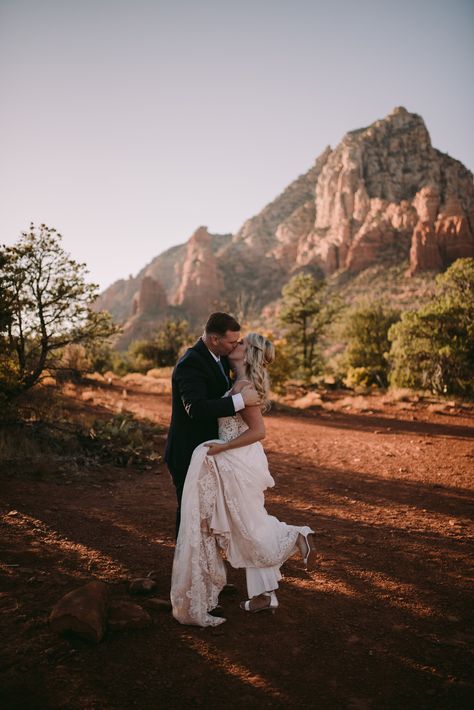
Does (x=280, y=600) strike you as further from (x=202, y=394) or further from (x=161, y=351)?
(x=161, y=351)

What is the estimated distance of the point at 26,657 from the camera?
2656mm

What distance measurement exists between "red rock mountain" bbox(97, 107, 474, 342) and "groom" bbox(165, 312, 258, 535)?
7616 cm

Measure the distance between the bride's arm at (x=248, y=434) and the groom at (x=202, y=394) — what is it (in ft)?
0.27

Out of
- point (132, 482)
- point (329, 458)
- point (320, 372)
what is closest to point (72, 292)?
point (132, 482)

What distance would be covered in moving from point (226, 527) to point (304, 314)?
2304 cm

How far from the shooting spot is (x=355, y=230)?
101688 mm

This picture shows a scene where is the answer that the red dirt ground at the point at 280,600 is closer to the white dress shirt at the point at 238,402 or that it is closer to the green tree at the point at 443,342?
the white dress shirt at the point at 238,402

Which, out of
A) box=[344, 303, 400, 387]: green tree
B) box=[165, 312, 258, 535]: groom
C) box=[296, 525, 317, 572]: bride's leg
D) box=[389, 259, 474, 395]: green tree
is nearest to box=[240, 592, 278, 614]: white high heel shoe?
box=[296, 525, 317, 572]: bride's leg

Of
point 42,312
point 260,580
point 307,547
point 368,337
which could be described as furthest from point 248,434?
point 368,337

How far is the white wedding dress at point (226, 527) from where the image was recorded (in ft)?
10.7

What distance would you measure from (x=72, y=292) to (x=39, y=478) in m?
4.81

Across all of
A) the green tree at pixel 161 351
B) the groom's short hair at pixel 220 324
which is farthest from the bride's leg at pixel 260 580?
the green tree at pixel 161 351

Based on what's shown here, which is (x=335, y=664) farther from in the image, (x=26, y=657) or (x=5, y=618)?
(x=5, y=618)

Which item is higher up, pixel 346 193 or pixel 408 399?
pixel 346 193
